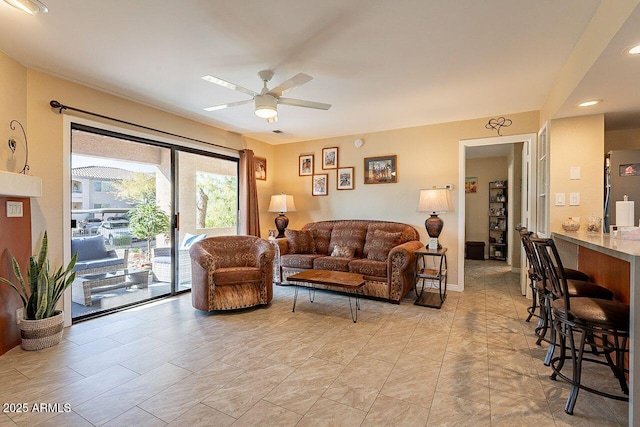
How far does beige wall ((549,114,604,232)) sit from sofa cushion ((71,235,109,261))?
5125mm

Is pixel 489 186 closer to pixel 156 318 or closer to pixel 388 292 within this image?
pixel 388 292

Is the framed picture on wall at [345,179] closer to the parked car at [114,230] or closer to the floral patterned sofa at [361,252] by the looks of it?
the floral patterned sofa at [361,252]

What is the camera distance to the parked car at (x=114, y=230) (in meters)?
3.49

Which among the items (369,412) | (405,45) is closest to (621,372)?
(369,412)

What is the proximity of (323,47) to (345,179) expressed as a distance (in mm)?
2965

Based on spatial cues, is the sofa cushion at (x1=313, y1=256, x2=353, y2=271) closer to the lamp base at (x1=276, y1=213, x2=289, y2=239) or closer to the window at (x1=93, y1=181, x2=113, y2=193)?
the lamp base at (x1=276, y1=213, x2=289, y2=239)

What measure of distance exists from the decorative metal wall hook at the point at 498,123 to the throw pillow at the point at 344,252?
8.64 feet

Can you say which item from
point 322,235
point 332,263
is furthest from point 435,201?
point 322,235

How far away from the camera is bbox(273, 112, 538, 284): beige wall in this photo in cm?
440

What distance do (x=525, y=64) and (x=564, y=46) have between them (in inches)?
12.8

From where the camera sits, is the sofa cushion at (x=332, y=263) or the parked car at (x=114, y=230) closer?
the parked car at (x=114, y=230)

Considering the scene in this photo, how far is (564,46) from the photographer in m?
2.37

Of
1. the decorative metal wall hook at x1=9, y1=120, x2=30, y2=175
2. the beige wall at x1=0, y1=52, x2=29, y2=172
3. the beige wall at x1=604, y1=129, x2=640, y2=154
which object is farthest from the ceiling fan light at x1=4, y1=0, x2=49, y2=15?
the beige wall at x1=604, y1=129, x2=640, y2=154

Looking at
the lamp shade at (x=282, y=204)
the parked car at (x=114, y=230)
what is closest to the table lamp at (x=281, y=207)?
the lamp shade at (x=282, y=204)
